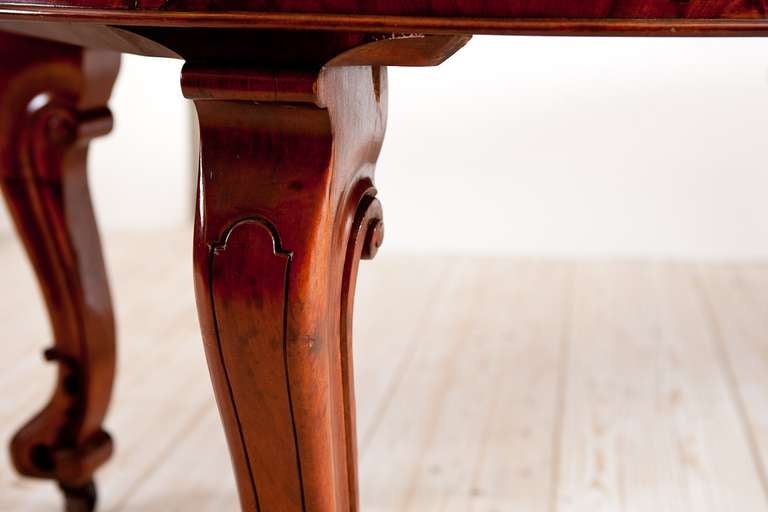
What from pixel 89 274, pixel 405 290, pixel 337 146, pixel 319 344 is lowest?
pixel 405 290

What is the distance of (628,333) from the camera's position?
1955 mm

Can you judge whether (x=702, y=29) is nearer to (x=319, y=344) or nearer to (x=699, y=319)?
(x=319, y=344)

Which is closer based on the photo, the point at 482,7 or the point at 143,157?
the point at 482,7

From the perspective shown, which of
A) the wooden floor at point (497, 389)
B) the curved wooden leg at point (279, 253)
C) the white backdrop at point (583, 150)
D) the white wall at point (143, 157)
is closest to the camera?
the curved wooden leg at point (279, 253)

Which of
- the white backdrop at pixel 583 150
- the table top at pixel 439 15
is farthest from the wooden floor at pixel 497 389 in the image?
the table top at pixel 439 15

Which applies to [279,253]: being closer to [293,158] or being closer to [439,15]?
[293,158]

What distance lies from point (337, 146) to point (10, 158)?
52 cm

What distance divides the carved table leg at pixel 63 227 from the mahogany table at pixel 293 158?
11.3 inches

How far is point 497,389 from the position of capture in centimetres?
166

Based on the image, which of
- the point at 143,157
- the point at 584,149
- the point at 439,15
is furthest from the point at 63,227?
the point at 143,157

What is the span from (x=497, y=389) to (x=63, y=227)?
2.60 ft

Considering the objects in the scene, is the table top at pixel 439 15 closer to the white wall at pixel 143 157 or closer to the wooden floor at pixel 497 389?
the wooden floor at pixel 497 389

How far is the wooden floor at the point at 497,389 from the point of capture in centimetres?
131

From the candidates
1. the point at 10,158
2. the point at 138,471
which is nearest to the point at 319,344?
the point at 10,158
